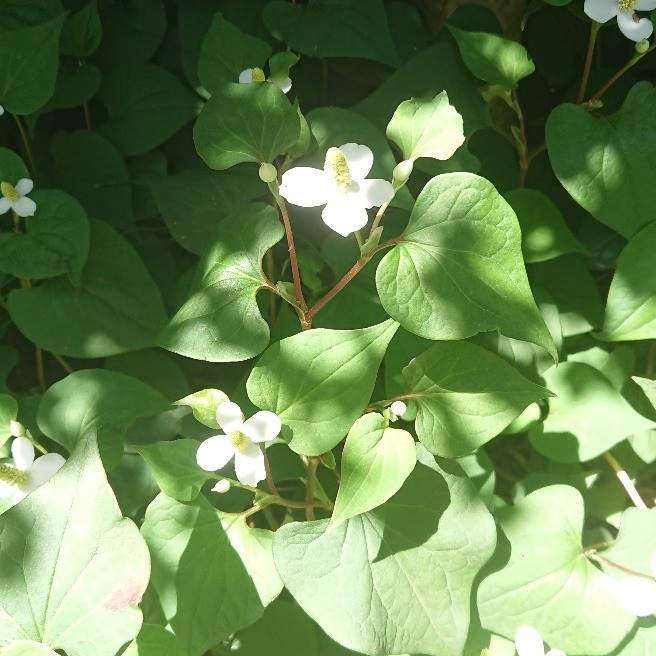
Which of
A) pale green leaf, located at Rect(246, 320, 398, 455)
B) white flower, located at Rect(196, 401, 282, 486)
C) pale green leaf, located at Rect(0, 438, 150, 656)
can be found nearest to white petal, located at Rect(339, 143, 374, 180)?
pale green leaf, located at Rect(246, 320, 398, 455)

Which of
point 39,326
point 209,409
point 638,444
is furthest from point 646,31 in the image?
point 39,326

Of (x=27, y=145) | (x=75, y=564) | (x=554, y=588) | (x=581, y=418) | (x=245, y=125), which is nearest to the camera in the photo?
(x=75, y=564)

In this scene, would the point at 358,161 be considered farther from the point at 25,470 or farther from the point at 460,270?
the point at 25,470

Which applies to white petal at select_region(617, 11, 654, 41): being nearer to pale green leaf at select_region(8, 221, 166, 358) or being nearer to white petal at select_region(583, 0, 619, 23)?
white petal at select_region(583, 0, 619, 23)

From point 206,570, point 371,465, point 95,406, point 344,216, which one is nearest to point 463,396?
point 371,465

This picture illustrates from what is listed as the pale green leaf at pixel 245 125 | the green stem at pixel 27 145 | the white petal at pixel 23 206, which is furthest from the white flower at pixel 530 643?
the green stem at pixel 27 145

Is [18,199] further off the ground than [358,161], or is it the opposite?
[358,161]
